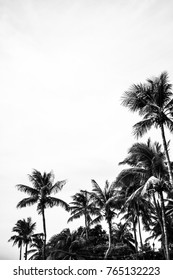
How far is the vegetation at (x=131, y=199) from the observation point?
54.2 ft

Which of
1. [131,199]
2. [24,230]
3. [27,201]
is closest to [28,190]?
[27,201]

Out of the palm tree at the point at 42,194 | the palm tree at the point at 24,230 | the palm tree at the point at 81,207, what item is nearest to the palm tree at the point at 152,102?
the palm tree at the point at 42,194

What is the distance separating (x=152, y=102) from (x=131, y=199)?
19.8ft

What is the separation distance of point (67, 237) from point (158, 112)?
70.7 feet

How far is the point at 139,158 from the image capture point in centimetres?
1769

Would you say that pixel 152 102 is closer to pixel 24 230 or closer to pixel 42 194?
pixel 42 194

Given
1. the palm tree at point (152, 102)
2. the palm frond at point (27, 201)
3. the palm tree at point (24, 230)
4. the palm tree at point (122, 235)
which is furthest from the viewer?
the palm tree at point (24, 230)

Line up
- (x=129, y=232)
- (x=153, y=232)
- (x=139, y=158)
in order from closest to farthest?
(x=139, y=158)
(x=153, y=232)
(x=129, y=232)

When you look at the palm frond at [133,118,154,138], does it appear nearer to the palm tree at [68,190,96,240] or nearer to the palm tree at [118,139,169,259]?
the palm tree at [118,139,169,259]

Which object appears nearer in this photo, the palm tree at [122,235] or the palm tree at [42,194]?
the palm tree at [42,194]

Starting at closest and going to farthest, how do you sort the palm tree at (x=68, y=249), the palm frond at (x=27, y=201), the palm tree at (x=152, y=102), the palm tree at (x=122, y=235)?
the palm tree at (x=152, y=102), the palm frond at (x=27, y=201), the palm tree at (x=68, y=249), the palm tree at (x=122, y=235)

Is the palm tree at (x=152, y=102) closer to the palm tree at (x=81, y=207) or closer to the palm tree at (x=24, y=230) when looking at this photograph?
the palm tree at (x=81, y=207)
